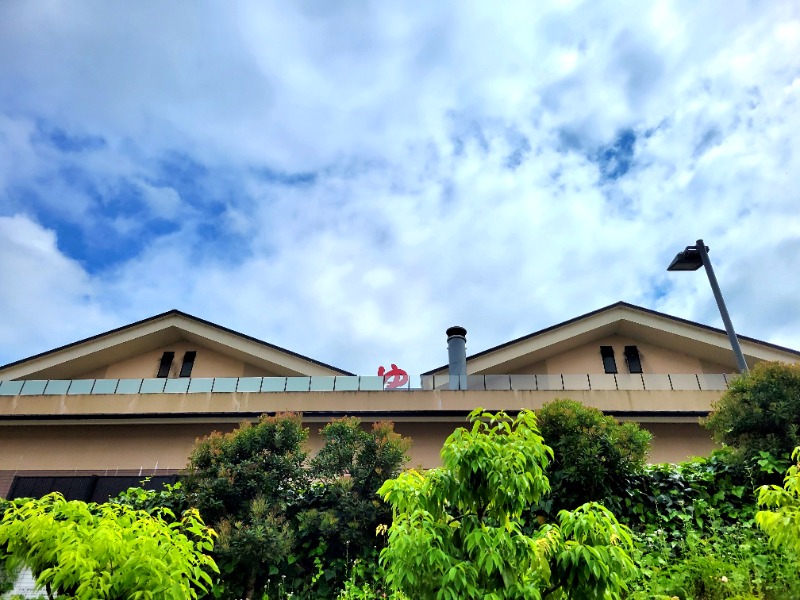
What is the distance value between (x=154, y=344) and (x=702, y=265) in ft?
52.7

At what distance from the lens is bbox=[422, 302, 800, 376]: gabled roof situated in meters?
15.8

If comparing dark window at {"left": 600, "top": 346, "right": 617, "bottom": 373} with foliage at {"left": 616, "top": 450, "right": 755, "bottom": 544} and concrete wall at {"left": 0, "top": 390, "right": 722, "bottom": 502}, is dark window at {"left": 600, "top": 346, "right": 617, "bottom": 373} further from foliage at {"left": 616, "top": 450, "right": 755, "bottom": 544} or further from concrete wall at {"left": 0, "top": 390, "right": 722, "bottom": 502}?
foliage at {"left": 616, "top": 450, "right": 755, "bottom": 544}

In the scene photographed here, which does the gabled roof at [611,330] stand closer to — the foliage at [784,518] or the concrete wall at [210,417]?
the concrete wall at [210,417]

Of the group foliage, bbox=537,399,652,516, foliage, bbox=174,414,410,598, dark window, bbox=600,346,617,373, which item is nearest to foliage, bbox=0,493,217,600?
foliage, bbox=174,414,410,598

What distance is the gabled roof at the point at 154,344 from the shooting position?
1617cm

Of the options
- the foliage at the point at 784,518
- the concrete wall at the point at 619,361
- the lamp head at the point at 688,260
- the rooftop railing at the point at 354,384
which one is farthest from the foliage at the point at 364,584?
the concrete wall at the point at 619,361

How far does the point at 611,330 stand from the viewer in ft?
55.7

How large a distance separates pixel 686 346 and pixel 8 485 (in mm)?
19216

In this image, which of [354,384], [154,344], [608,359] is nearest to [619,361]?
[608,359]

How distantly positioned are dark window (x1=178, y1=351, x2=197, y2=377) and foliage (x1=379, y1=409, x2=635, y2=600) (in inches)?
551

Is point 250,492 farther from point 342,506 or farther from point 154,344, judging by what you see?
point 154,344

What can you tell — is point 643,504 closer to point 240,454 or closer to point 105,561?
point 240,454

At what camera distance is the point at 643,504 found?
7.72 m

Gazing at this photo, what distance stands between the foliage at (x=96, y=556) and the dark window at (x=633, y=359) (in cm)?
1468
